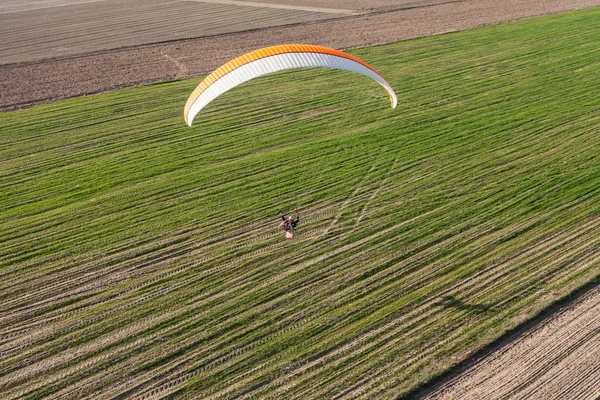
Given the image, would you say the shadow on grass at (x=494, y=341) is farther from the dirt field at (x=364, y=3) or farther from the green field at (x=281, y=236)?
the dirt field at (x=364, y=3)

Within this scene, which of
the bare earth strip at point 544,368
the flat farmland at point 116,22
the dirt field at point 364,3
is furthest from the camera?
the dirt field at point 364,3

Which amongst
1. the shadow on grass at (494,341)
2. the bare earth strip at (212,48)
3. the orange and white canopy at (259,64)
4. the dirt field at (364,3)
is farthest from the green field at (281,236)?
the dirt field at (364,3)

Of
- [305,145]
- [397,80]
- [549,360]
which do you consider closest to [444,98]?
[397,80]

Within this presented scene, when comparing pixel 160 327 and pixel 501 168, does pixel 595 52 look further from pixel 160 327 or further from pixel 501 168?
pixel 160 327

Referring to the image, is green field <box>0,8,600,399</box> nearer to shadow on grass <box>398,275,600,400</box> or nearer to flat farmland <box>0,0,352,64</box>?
shadow on grass <box>398,275,600,400</box>

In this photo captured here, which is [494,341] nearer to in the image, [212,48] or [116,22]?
[212,48]
